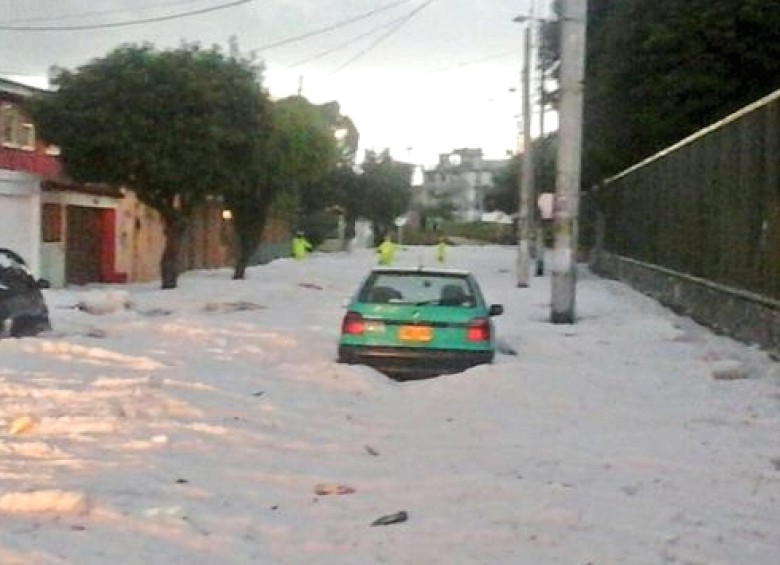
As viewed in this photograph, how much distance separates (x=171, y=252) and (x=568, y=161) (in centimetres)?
1529

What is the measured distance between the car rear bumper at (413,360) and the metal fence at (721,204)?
4758 mm

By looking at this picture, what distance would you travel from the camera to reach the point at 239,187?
3859cm

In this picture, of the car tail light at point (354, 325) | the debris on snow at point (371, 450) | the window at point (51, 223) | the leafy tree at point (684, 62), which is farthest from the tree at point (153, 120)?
the debris on snow at point (371, 450)

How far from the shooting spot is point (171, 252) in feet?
130

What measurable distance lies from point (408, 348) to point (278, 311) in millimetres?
15110

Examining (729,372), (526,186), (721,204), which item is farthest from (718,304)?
(526,186)

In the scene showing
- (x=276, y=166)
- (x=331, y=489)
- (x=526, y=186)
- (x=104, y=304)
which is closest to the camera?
(x=331, y=489)

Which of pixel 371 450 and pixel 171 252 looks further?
pixel 171 252

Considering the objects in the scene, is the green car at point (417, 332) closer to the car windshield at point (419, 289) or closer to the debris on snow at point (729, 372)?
the car windshield at point (419, 289)

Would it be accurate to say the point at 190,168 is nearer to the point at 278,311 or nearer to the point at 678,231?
the point at 278,311

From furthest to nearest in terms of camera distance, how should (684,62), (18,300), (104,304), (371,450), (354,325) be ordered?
(684,62) → (104,304) → (18,300) → (354,325) → (371,450)

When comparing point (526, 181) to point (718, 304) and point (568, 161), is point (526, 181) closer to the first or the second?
point (568, 161)

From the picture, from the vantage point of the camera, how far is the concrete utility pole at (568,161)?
2684 centimetres

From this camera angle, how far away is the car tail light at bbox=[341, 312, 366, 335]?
16.7 metres
